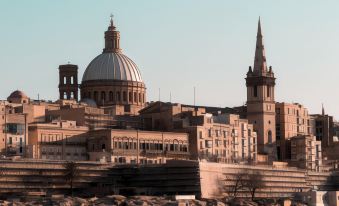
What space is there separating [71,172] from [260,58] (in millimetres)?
43711

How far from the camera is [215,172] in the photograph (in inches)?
4528

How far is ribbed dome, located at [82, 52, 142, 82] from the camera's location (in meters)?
144

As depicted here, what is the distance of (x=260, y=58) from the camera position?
143875 mm

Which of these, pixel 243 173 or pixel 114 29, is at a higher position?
pixel 114 29

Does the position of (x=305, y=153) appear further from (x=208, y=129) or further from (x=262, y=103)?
(x=208, y=129)

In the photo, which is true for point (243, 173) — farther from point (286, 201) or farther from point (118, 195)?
point (118, 195)

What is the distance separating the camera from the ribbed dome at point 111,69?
144 meters

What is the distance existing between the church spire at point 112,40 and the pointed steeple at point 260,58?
17.1 m

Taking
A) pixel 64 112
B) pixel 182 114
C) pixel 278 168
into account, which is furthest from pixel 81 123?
pixel 278 168

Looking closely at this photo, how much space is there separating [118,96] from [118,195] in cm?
4197

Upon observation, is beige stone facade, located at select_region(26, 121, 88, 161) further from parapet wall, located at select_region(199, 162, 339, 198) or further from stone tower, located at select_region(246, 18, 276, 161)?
stone tower, located at select_region(246, 18, 276, 161)

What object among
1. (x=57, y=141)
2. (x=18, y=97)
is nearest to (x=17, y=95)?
(x=18, y=97)

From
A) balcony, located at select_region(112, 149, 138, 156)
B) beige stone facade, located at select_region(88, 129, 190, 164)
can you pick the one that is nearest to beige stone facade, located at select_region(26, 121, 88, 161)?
beige stone facade, located at select_region(88, 129, 190, 164)

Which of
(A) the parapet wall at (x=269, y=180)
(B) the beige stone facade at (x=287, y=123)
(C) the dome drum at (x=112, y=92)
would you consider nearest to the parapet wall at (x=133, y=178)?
(A) the parapet wall at (x=269, y=180)
